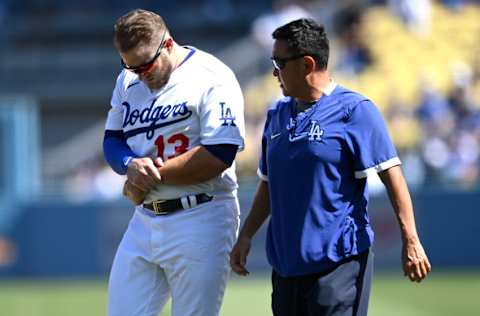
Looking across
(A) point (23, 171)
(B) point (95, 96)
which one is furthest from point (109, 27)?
(A) point (23, 171)

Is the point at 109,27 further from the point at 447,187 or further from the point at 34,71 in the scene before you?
the point at 447,187

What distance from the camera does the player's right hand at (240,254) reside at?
16.1 ft

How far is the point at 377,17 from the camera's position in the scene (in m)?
18.6

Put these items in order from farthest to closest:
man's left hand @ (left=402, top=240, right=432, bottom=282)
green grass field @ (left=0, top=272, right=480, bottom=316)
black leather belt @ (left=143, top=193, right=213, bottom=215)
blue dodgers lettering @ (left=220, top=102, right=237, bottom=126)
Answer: green grass field @ (left=0, top=272, right=480, bottom=316), black leather belt @ (left=143, top=193, right=213, bottom=215), blue dodgers lettering @ (left=220, top=102, right=237, bottom=126), man's left hand @ (left=402, top=240, right=432, bottom=282)

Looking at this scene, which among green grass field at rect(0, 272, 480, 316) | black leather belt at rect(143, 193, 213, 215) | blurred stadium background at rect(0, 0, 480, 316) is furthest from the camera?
blurred stadium background at rect(0, 0, 480, 316)

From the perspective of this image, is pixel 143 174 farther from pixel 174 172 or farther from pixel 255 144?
pixel 255 144

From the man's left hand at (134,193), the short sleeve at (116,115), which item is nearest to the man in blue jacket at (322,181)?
the man's left hand at (134,193)

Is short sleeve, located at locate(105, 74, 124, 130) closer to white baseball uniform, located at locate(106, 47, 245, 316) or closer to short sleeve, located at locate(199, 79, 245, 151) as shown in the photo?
white baseball uniform, located at locate(106, 47, 245, 316)

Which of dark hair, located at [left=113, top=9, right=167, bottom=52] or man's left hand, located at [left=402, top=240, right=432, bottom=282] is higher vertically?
dark hair, located at [left=113, top=9, right=167, bottom=52]

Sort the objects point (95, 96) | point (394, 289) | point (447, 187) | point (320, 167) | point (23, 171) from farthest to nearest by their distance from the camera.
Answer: point (95, 96) → point (23, 171) → point (447, 187) → point (394, 289) → point (320, 167)

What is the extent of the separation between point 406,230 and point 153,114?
1.33 metres

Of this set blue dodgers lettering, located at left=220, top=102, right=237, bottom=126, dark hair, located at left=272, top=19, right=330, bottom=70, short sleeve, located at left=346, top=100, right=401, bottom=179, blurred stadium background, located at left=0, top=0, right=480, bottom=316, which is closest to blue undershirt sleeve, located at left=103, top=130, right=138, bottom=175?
blue dodgers lettering, located at left=220, top=102, right=237, bottom=126

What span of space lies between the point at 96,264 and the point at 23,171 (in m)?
1.70

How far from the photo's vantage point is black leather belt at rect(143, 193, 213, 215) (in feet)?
16.1
